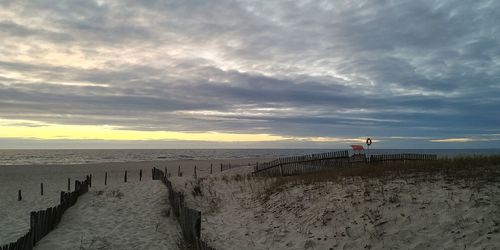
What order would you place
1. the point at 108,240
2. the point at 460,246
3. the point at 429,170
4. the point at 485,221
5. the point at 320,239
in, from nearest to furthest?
1. the point at 460,246
2. the point at 485,221
3. the point at 320,239
4. the point at 108,240
5. the point at 429,170

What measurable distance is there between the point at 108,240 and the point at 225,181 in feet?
34.9

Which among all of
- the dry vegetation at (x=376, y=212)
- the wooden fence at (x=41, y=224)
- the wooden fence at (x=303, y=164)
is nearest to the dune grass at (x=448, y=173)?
the dry vegetation at (x=376, y=212)

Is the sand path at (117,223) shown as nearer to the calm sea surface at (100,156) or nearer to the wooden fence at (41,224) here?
the wooden fence at (41,224)

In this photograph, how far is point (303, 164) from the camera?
73.4 feet

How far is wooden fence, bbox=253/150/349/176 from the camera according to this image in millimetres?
22234

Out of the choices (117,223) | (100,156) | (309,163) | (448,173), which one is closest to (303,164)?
(309,163)

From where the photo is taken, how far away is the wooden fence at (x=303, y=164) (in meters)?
22.2

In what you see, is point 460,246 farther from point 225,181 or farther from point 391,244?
point 225,181

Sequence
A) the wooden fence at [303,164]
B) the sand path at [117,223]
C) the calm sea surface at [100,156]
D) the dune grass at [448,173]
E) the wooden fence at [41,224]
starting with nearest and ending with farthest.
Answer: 1. the wooden fence at [41,224]
2. the sand path at [117,223]
3. the dune grass at [448,173]
4. the wooden fence at [303,164]
5. the calm sea surface at [100,156]

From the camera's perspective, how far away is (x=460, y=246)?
6.54 meters

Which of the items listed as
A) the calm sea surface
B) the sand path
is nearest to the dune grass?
the sand path

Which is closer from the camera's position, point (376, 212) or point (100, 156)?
point (376, 212)

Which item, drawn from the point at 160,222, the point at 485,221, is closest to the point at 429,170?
the point at 485,221

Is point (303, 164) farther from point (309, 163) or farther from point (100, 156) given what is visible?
point (100, 156)
